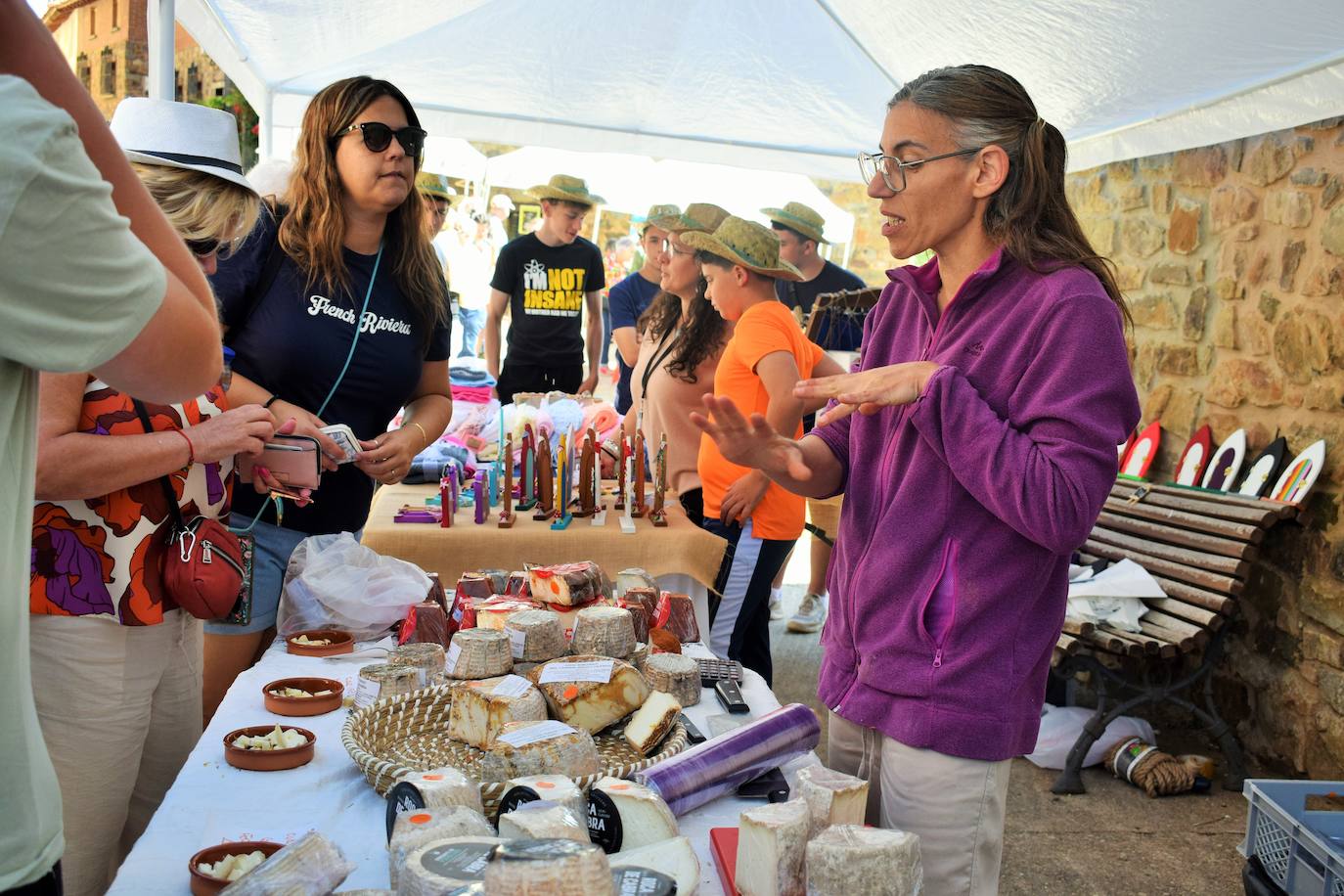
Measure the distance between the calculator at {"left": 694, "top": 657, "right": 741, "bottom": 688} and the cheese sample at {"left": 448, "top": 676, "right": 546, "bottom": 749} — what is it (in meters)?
0.48

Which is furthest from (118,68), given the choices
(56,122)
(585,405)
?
(56,122)

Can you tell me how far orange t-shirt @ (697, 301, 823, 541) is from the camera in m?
3.46

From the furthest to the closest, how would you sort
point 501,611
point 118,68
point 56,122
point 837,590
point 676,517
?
point 118,68
point 676,517
point 501,611
point 837,590
point 56,122

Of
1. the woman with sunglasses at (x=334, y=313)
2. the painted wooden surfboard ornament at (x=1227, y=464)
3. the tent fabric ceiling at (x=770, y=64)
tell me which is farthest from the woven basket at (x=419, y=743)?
the painted wooden surfboard ornament at (x=1227, y=464)

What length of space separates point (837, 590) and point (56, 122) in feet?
4.38

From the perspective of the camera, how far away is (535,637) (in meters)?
2.05

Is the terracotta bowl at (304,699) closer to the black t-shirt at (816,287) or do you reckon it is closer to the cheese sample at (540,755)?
Result: the cheese sample at (540,755)

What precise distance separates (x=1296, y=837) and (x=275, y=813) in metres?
2.40

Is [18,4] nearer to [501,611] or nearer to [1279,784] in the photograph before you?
[501,611]

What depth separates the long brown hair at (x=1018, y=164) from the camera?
159cm

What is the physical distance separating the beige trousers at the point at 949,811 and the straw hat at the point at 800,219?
489cm

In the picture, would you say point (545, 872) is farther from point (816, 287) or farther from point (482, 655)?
point (816, 287)

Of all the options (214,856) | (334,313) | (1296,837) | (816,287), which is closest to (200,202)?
(334,313)

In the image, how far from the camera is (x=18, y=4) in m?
0.87
